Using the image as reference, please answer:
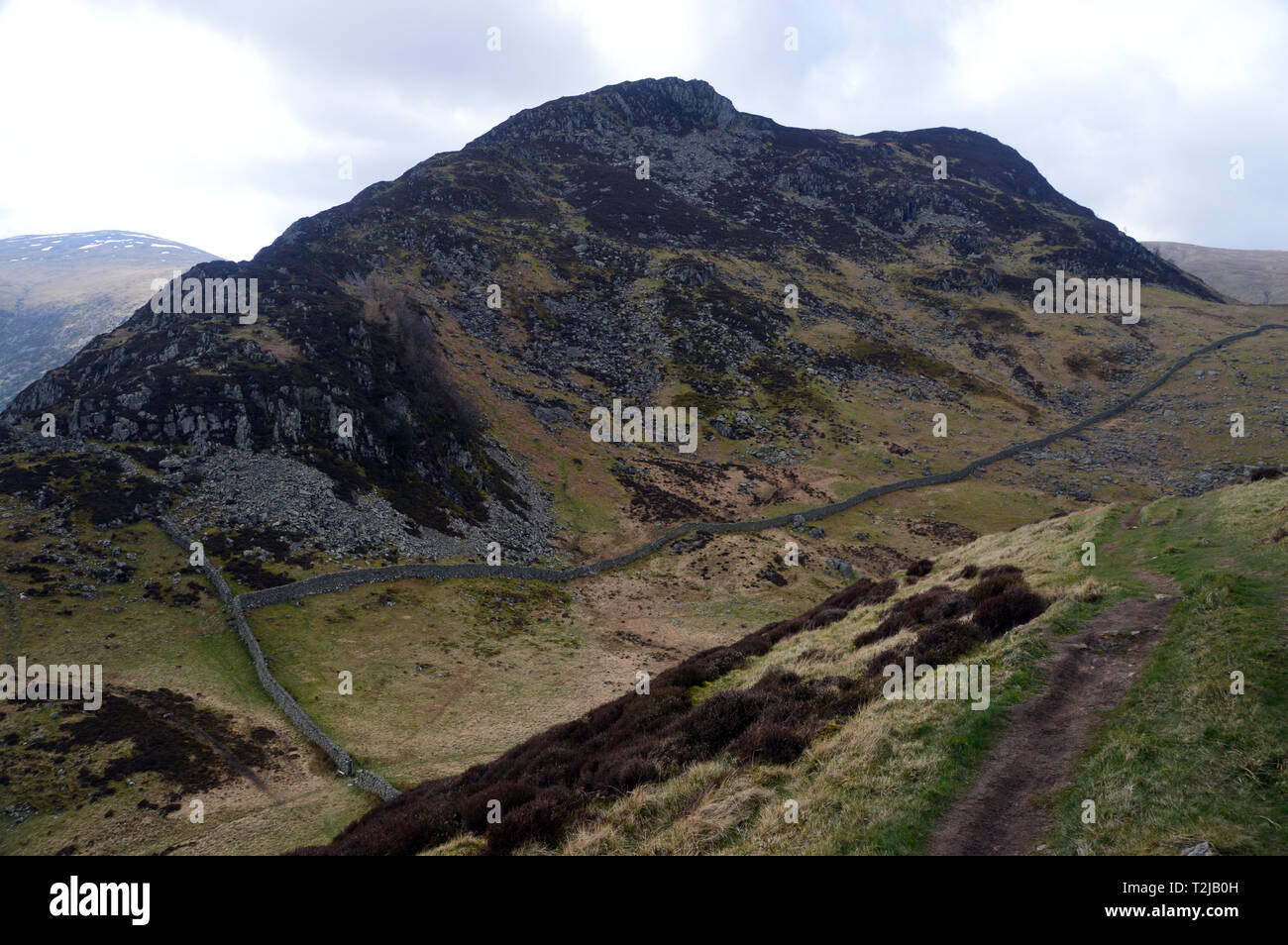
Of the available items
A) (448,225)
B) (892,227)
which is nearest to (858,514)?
(448,225)

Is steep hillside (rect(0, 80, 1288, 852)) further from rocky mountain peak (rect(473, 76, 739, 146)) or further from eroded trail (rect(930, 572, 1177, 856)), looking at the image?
rocky mountain peak (rect(473, 76, 739, 146))

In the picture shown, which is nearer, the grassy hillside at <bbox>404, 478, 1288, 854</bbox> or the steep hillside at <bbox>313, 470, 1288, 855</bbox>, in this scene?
the grassy hillside at <bbox>404, 478, 1288, 854</bbox>

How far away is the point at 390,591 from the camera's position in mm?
42781

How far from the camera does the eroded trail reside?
9.23m

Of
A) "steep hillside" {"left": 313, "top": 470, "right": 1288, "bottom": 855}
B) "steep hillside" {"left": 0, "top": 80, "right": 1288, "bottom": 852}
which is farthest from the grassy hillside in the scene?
"steep hillside" {"left": 0, "top": 80, "right": 1288, "bottom": 852}

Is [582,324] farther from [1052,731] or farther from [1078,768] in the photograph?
[1078,768]

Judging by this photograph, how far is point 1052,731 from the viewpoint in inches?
459

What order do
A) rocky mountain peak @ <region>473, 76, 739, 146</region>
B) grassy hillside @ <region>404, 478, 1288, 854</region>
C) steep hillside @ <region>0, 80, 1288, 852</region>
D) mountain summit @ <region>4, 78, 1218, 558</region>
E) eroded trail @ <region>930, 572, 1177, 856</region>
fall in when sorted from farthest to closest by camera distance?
rocky mountain peak @ <region>473, 76, 739, 146</region>, mountain summit @ <region>4, 78, 1218, 558</region>, steep hillside @ <region>0, 80, 1288, 852</region>, eroded trail @ <region>930, 572, 1177, 856</region>, grassy hillside @ <region>404, 478, 1288, 854</region>

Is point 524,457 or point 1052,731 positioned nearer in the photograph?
point 1052,731

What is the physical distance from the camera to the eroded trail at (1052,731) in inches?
364

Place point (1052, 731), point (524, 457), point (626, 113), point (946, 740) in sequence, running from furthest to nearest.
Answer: point (626, 113), point (524, 457), point (1052, 731), point (946, 740)

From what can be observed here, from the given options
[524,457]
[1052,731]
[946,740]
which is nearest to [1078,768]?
[1052,731]

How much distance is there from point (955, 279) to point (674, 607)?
122632 mm

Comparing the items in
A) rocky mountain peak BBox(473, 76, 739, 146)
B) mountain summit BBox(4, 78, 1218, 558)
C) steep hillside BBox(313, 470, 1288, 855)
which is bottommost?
steep hillside BBox(313, 470, 1288, 855)
